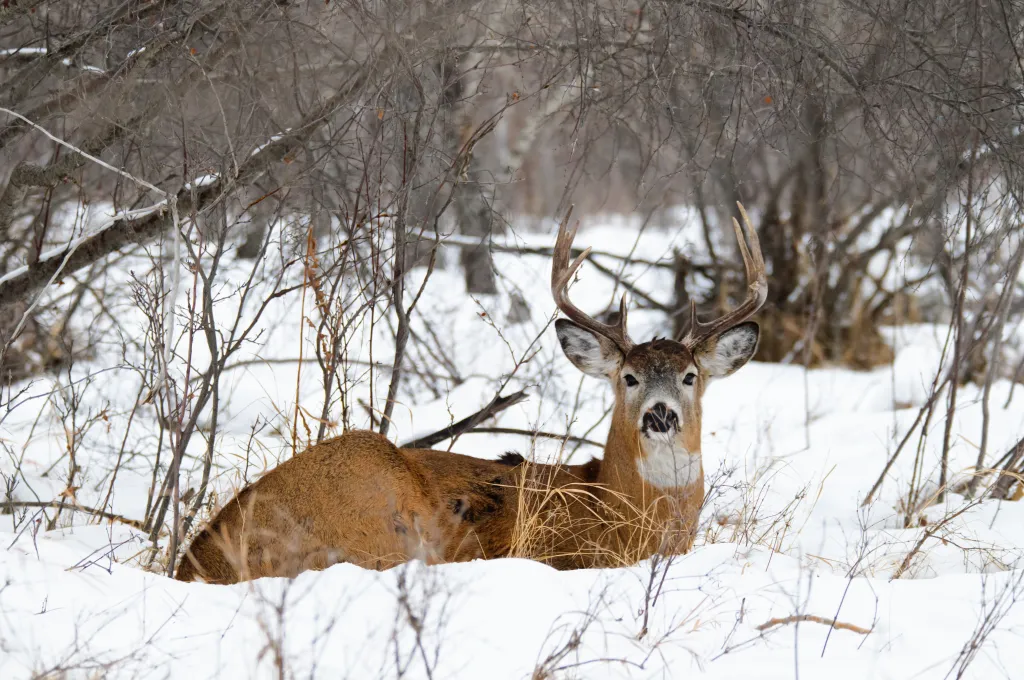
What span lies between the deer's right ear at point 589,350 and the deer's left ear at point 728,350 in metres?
0.42

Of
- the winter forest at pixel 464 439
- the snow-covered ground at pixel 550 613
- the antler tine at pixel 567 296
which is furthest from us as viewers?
the antler tine at pixel 567 296

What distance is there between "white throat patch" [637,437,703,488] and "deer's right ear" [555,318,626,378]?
1.88 ft

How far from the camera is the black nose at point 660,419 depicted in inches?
183

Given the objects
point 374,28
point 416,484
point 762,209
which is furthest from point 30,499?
point 762,209

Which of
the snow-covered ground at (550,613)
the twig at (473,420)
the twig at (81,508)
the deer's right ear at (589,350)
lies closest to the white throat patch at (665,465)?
the snow-covered ground at (550,613)

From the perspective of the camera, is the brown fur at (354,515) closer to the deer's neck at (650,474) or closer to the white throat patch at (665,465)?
the deer's neck at (650,474)

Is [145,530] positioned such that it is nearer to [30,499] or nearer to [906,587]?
[30,499]

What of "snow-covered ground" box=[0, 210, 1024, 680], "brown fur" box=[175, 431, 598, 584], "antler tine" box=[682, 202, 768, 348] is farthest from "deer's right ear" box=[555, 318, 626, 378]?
"snow-covered ground" box=[0, 210, 1024, 680]

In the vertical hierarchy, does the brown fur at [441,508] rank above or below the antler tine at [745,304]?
below

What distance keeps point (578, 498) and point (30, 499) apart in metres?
3.16

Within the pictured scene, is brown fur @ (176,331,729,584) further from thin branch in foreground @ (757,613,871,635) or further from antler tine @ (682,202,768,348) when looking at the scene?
thin branch in foreground @ (757,613,871,635)

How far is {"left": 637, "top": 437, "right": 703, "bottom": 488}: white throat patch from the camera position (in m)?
4.81

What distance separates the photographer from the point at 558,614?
3.39 m

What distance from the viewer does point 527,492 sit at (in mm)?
4781
